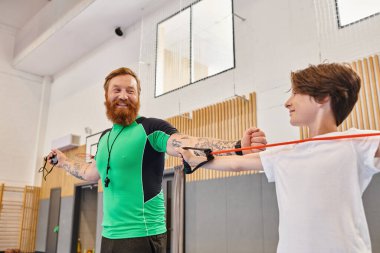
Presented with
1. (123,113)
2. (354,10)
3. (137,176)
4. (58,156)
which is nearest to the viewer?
(137,176)

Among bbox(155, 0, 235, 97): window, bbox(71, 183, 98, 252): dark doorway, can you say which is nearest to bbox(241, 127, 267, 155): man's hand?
bbox(155, 0, 235, 97): window

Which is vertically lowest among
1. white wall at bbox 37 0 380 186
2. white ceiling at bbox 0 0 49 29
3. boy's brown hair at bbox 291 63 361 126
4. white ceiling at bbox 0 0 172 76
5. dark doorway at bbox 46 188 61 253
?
dark doorway at bbox 46 188 61 253

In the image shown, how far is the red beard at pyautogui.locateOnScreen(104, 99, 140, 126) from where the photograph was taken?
5.79 ft

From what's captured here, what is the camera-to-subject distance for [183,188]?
543cm

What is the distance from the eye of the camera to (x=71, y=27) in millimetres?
7930

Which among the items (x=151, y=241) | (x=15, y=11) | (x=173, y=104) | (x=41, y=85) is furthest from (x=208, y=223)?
(x=15, y=11)

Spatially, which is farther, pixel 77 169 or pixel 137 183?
pixel 77 169

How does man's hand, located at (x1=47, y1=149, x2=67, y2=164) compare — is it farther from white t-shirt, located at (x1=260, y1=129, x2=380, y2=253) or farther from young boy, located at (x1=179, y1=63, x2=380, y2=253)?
white t-shirt, located at (x1=260, y1=129, x2=380, y2=253)

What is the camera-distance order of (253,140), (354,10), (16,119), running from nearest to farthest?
(253,140) → (354,10) → (16,119)

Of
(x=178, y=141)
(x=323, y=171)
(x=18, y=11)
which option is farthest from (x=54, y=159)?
(x=18, y=11)

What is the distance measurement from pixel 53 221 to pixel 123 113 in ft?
26.2

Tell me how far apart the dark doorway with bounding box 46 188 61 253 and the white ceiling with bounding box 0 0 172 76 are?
3.43m

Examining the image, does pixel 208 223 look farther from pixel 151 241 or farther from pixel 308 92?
pixel 308 92

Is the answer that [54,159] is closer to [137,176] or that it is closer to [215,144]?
[137,176]
